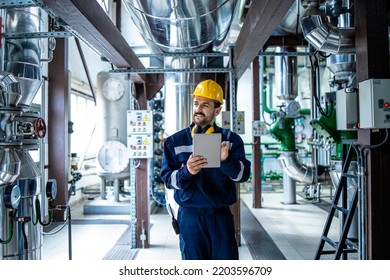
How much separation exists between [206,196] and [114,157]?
158 inches

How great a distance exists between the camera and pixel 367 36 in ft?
6.73

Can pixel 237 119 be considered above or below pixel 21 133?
above

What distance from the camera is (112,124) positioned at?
5.78m

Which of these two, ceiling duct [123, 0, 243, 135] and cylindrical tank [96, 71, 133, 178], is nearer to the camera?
ceiling duct [123, 0, 243, 135]

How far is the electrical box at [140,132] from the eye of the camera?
150 inches

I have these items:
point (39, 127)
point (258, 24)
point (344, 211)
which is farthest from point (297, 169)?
point (39, 127)

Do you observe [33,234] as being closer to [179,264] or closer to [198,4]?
[179,264]

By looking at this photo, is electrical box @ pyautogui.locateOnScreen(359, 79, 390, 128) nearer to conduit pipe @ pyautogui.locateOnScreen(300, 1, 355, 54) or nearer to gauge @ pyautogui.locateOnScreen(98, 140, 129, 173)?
conduit pipe @ pyautogui.locateOnScreen(300, 1, 355, 54)

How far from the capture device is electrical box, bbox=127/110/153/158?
150 inches

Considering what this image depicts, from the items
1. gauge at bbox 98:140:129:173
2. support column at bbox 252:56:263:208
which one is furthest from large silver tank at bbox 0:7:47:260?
support column at bbox 252:56:263:208

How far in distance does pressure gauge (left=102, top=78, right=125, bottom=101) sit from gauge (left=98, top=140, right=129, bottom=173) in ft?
2.71

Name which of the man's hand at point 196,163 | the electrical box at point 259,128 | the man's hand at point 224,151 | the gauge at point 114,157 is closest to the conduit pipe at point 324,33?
the man's hand at point 224,151

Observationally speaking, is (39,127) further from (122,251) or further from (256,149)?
(256,149)

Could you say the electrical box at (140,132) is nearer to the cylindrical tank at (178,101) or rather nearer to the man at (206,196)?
the cylindrical tank at (178,101)
